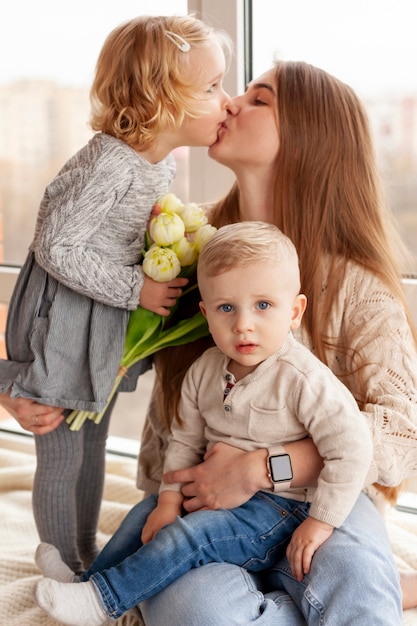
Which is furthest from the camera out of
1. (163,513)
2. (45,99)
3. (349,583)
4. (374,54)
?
(45,99)

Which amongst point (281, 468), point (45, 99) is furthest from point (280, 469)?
point (45, 99)

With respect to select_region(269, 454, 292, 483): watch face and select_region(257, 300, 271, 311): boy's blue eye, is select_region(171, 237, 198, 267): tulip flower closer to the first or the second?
select_region(257, 300, 271, 311): boy's blue eye

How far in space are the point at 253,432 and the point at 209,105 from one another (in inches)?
28.0

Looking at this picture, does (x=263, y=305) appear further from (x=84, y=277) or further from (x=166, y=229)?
(x=84, y=277)

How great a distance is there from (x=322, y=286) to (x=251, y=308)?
0.31m

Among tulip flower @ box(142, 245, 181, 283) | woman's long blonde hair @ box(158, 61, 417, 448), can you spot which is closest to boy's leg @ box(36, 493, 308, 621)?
woman's long blonde hair @ box(158, 61, 417, 448)

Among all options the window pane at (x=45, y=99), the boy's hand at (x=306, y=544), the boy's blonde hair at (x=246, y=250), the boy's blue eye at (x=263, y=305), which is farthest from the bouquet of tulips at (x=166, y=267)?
the window pane at (x=45, y=99)

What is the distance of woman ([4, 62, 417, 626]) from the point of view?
1547 millimetres

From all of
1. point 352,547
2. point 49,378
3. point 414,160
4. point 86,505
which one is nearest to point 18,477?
point 86,505

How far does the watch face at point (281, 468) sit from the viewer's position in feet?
4.99

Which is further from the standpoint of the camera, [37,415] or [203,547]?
[37,415]

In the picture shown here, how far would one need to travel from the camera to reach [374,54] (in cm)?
206

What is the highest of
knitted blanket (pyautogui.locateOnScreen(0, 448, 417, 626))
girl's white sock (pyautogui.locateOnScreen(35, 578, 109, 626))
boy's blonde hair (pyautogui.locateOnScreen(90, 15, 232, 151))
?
boy's blonde hair (pyautogui.locateOnScreen(90, 15, 232, 151))

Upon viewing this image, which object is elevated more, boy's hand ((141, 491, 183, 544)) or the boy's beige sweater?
the boy's beige sweater
